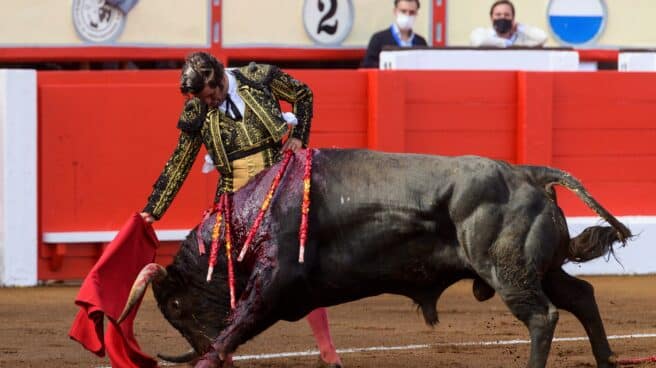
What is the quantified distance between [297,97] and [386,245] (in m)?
0.69

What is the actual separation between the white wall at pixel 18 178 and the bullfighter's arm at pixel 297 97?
304 centimetres

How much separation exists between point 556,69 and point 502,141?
84 cm

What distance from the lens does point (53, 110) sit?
340 inches

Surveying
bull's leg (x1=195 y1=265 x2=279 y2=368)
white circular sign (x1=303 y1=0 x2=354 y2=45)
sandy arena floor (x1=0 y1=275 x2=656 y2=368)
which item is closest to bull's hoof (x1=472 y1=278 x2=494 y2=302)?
sandy arena floor (x1=0 y1=275 x2=656 y2=368)

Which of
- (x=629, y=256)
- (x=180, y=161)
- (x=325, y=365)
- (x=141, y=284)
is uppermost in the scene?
(x=180, y=161)

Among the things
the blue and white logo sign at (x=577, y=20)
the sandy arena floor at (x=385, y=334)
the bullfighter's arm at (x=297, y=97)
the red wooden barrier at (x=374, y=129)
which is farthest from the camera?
the blue and white logo sign at (x=577, y=20)

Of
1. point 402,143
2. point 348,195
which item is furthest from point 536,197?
point 402,143

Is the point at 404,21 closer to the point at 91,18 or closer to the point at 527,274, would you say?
the point at 91,18

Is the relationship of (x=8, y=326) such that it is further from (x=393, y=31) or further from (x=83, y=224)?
(x=393, y=31)

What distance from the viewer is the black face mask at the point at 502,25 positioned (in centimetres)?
1052

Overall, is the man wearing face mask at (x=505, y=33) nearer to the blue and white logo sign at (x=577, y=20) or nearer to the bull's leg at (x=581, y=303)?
the blue and white logo sign at (x=577, y=20)

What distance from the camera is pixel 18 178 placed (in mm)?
8547

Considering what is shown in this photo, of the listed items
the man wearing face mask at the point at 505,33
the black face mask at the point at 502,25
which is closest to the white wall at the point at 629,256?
the man wearing face mask at the point at 505,33

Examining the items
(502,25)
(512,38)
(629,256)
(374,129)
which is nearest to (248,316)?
(374,129)
